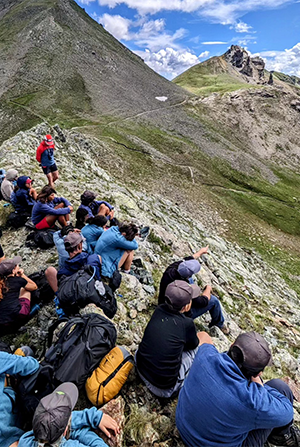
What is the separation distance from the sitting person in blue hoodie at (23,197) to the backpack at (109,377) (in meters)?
10.1

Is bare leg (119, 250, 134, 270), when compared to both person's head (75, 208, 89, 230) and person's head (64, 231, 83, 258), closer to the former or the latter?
person's head (64, 231, 83, 258)

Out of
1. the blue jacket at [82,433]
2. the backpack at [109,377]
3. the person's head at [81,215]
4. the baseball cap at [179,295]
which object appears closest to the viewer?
the blue jacket at [82,433]

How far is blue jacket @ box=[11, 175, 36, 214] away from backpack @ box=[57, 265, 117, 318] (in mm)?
7684

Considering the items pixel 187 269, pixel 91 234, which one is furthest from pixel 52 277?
pixel 187 269

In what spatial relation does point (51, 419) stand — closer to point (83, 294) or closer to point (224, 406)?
point (224, 406)

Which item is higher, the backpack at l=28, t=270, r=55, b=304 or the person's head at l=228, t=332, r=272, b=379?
the person's head at l=228, t=332, r=272, b=379

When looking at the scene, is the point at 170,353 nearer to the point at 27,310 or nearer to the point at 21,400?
the point at 21,400

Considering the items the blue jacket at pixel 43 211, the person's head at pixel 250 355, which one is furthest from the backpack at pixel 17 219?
the person's head at pixel 250 355

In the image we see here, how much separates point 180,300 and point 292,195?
6250cm

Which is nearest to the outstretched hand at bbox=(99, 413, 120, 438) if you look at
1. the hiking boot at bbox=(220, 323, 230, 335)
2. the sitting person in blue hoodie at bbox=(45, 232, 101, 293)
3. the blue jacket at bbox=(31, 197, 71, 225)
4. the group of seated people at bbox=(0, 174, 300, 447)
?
the group of seated people at bbox=(0, 174, 300, 447)

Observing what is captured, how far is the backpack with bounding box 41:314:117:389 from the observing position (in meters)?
5.70

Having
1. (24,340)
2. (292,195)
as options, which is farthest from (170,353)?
(292,195)

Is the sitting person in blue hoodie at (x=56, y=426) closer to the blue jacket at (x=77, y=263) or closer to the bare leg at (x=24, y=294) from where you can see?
the blue jacket at (x=77, y=263)

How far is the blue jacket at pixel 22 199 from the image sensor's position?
45.3 ft
